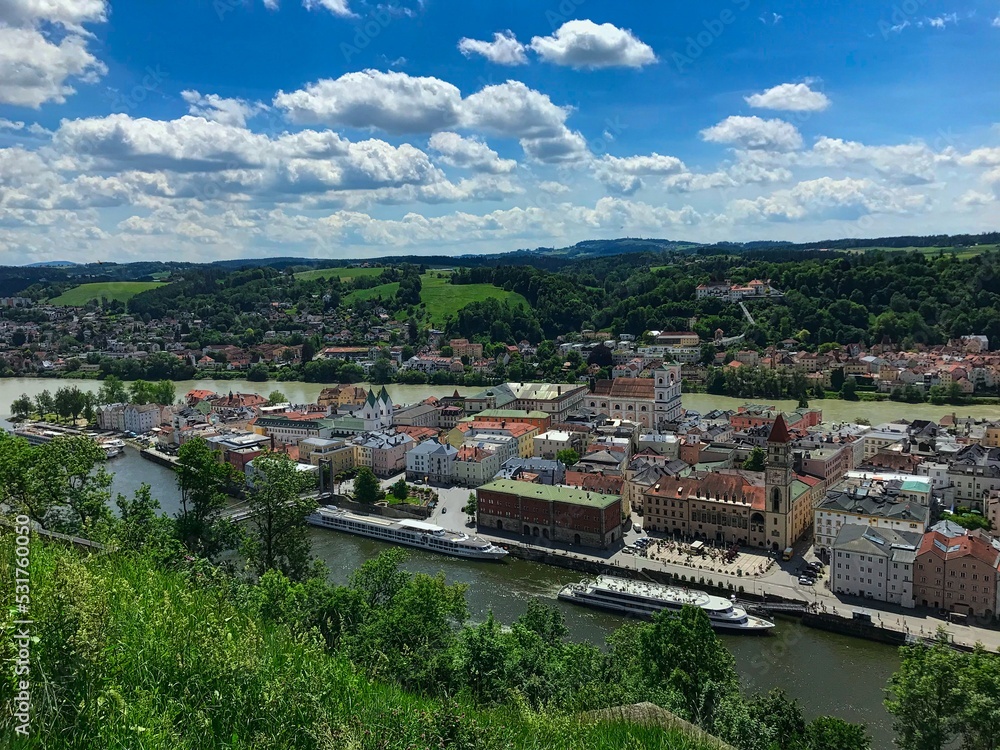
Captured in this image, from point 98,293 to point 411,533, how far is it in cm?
6832

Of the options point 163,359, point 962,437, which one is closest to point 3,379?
point 163,359

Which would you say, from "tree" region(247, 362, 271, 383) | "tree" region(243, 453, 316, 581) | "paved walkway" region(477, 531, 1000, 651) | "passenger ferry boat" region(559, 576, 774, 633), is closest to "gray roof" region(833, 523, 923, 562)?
"paved walkway" region(477, 531, 1000, 651)

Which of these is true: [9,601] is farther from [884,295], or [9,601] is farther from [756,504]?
[884,295]

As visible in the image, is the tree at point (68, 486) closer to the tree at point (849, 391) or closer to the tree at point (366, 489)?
the tree at point (366, 489)

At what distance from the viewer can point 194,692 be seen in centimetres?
293

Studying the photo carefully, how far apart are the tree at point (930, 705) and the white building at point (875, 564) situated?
16.3 ft

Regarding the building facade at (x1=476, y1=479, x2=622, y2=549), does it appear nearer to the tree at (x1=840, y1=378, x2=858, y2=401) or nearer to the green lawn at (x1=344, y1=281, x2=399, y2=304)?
the tree at (x1=840, y1=378, x2=858, y2=401)

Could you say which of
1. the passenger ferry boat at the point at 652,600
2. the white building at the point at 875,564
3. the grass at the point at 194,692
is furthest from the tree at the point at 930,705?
the grass at the point at 194,692

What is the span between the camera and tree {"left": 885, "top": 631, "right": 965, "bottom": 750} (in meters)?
7.39

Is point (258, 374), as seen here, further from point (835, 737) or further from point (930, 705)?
point (930, 705)

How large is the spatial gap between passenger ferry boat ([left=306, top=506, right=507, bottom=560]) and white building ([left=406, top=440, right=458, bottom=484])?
3506mm

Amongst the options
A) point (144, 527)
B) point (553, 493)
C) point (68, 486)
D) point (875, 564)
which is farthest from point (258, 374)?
point (875, 564)

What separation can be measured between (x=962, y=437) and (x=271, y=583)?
22.5 metres

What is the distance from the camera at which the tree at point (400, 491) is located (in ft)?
64.3
